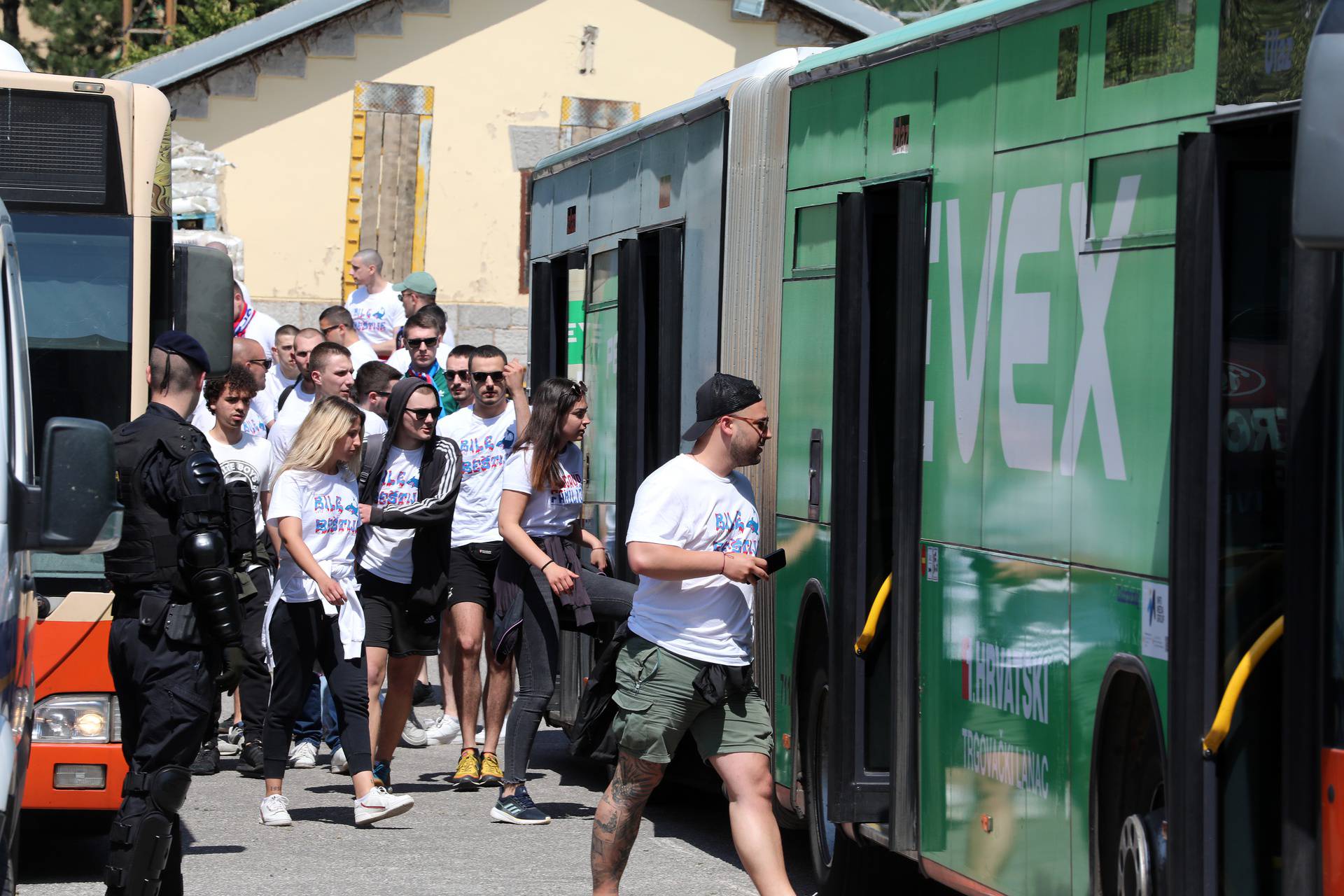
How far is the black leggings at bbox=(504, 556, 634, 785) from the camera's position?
9.62m

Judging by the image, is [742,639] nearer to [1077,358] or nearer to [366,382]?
[1077,358]

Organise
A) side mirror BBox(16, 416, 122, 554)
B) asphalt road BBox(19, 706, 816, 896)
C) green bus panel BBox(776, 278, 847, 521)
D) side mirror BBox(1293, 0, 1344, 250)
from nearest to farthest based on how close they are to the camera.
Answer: side mirror BBox(1293, 0, 1344, 250) < side mirror BBox(16, 416, 122, 554) < green bus panel BBox(776, 278, 847, 521) < asphalt road BBox(19, 706, 816, 896)

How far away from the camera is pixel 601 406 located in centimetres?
1110

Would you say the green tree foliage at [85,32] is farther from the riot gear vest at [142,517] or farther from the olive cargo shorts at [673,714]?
the olive cargo shorts at [673,714]

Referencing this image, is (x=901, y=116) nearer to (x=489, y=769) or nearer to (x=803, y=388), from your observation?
(x=803, y=388)

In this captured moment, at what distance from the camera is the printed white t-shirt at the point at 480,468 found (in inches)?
423

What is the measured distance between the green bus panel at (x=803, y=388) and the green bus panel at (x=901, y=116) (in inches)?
21.8

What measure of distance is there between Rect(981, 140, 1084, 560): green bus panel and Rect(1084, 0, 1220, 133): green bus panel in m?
0.22

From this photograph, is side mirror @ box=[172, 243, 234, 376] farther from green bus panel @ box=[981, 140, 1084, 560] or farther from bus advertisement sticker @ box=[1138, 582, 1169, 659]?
bus advertisement sticker @ box=[1138, 582, 1169, 659]

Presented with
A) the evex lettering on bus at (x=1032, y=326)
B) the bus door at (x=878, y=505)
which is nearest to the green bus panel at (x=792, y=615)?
the bus door at (x=878, y=505)

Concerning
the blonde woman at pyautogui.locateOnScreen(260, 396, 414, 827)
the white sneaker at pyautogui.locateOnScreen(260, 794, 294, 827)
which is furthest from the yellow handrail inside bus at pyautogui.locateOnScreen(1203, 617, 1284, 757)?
the white sneaker at pyautogui.locateOnScreen(260, 794, 294, 827)

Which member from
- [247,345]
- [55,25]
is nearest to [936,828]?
[247,345]

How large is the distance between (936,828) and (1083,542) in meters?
1.47

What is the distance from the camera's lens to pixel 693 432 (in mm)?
6746
